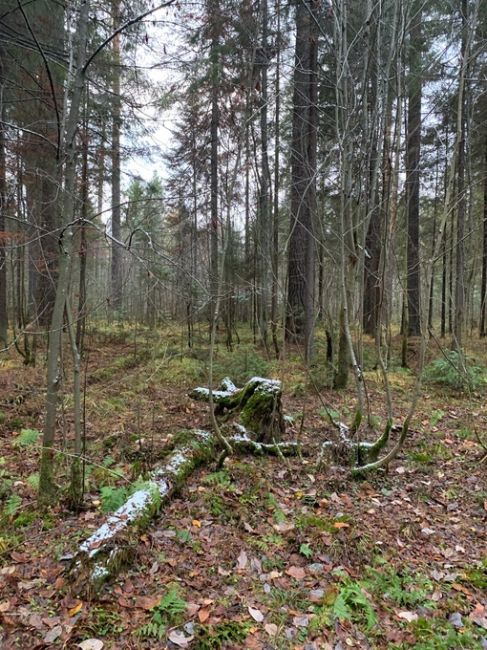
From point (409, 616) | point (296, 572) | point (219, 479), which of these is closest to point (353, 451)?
point (219, 479)

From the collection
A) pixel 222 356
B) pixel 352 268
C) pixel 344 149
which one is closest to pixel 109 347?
pixel 222 356

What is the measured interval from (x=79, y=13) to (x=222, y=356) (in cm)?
627

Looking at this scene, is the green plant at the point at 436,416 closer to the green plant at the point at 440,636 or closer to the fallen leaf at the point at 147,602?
the green plant at the point at 440,636

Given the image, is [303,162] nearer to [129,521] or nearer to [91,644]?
[129,521]

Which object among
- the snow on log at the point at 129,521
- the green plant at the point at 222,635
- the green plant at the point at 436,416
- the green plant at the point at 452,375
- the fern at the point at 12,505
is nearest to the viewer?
the green plant at the point at 222,635

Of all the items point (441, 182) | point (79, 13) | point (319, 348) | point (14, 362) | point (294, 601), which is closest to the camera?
point (294, 601)

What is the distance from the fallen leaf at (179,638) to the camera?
209 centimetres

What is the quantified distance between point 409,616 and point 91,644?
1904mm

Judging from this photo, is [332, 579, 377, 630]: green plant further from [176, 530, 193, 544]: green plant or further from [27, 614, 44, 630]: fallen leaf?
[27, 614, 44, 630]: fallen leaf

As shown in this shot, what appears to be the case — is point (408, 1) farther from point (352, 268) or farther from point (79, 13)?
point (79, 13)

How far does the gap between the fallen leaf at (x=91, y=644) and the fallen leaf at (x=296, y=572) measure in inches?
50.3

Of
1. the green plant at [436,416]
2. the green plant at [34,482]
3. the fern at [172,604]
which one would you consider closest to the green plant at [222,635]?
the fern at [172,604]

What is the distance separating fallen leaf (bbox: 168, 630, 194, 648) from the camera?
2.09 m

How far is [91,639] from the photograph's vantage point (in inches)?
80.7
